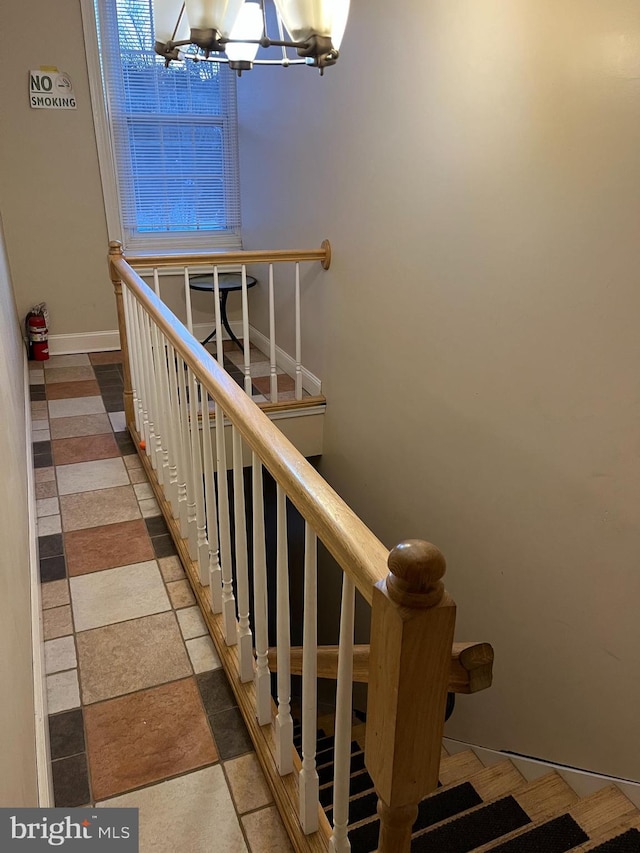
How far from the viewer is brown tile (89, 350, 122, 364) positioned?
16.0ft

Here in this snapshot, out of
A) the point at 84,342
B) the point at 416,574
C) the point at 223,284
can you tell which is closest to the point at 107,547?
the point at 416,574

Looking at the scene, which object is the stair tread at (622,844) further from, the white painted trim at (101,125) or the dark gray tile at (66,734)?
the white painted trim at (101,125)

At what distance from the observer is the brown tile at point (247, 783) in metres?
1.52

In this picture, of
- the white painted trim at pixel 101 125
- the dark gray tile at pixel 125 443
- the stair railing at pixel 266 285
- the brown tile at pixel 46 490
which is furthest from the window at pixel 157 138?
the brown tile at pixel 46 490

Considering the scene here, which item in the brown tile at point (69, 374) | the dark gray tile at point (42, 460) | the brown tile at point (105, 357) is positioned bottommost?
the dark gray tile at point (42, 460)

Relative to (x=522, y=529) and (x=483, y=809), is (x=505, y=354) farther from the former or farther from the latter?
(x=483, y=809)

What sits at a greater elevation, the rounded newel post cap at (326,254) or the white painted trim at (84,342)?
the rounded newel post cap at (326,254)

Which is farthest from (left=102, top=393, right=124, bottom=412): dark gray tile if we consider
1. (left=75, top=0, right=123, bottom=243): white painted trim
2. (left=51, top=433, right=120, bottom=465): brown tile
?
(left=75, top=0, right=123, bottom=243): white painted trim

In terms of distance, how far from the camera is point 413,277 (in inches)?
111

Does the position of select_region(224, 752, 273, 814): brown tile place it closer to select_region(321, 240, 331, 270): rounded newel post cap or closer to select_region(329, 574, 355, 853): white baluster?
select_region(329, 574, 355, 853): white baluster

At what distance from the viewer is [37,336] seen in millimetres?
4668

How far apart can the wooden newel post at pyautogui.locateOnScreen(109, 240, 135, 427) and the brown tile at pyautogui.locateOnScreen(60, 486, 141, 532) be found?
64cm

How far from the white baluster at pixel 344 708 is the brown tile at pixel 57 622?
1.24 m

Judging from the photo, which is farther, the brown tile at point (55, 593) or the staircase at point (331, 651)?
the brown tile at point (55, 593)
